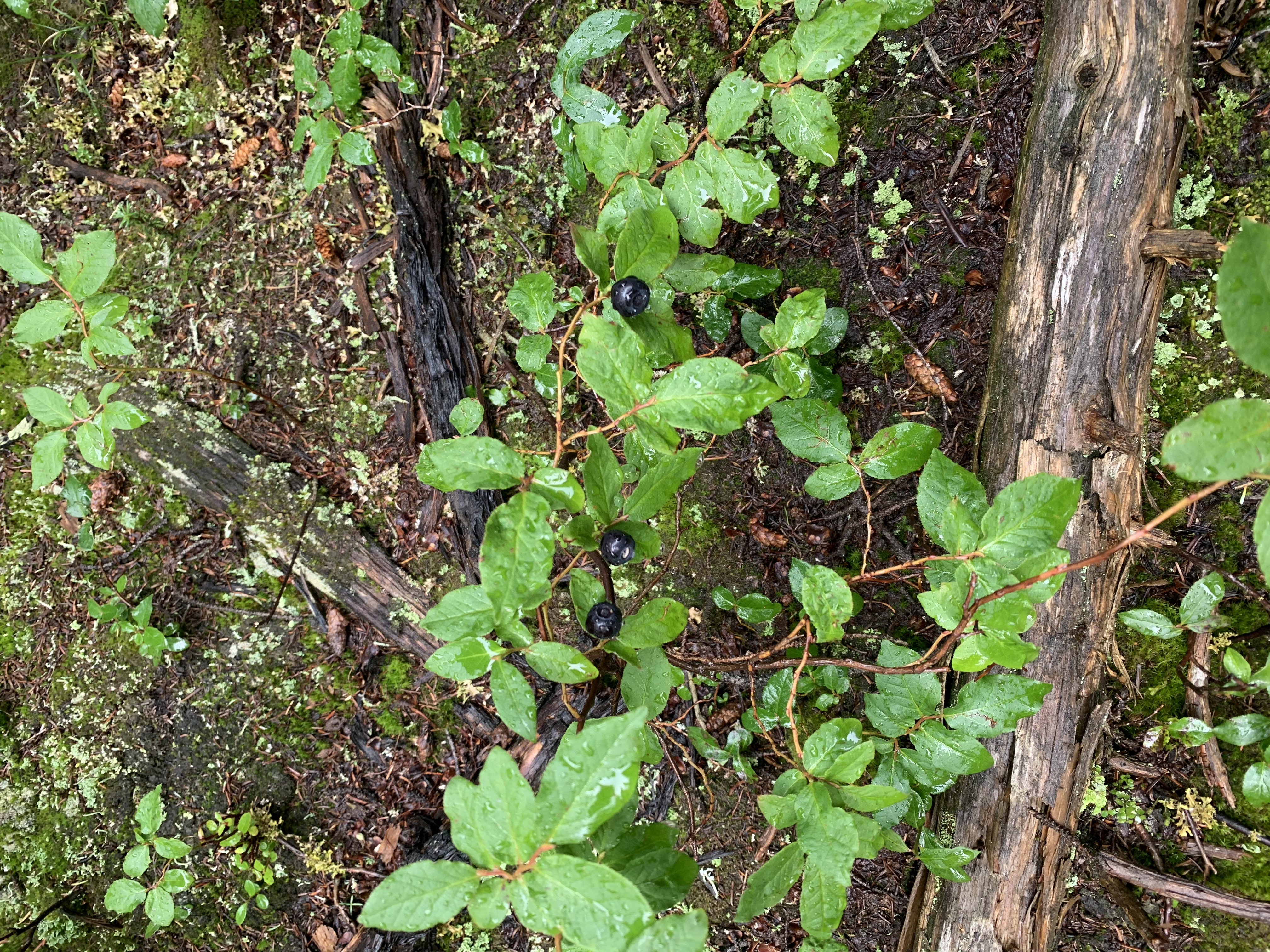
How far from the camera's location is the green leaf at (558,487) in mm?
1426

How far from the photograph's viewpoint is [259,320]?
3.10m

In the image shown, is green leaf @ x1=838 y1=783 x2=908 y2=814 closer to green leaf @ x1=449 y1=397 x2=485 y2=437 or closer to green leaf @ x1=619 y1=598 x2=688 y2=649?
green leaf @ x1=619 y1=598 x2=688 y2=649

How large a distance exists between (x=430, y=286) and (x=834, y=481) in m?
1.79

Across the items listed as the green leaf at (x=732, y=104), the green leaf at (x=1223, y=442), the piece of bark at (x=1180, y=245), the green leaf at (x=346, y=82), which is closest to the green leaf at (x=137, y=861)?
the green leaf at (x=346, y=82)

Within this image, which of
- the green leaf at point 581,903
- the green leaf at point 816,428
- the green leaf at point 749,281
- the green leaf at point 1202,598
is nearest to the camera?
the green leaf at point 581,903

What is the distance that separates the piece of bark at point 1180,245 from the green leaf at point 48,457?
343 centimetres

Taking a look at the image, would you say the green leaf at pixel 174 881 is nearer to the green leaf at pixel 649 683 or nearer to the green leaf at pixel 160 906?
the green leaf at pixel 160 906

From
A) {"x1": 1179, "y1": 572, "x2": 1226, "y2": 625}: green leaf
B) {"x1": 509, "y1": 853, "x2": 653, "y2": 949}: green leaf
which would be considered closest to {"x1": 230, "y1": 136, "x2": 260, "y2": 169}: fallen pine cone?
{"x1": 509, "y1": 853, "x2": 653, "y2": 949}: green leaf

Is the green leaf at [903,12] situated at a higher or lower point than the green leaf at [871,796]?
higher

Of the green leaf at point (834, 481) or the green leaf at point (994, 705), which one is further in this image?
the green leaf at point (834, 481)

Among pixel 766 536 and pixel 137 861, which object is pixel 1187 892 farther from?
pixel 137 861

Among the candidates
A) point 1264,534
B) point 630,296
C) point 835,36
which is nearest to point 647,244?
point 630,296

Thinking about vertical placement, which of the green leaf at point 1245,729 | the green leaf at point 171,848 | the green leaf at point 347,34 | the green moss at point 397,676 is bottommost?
the green leaf at point 1245,729

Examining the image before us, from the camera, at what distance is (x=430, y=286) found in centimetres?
283
